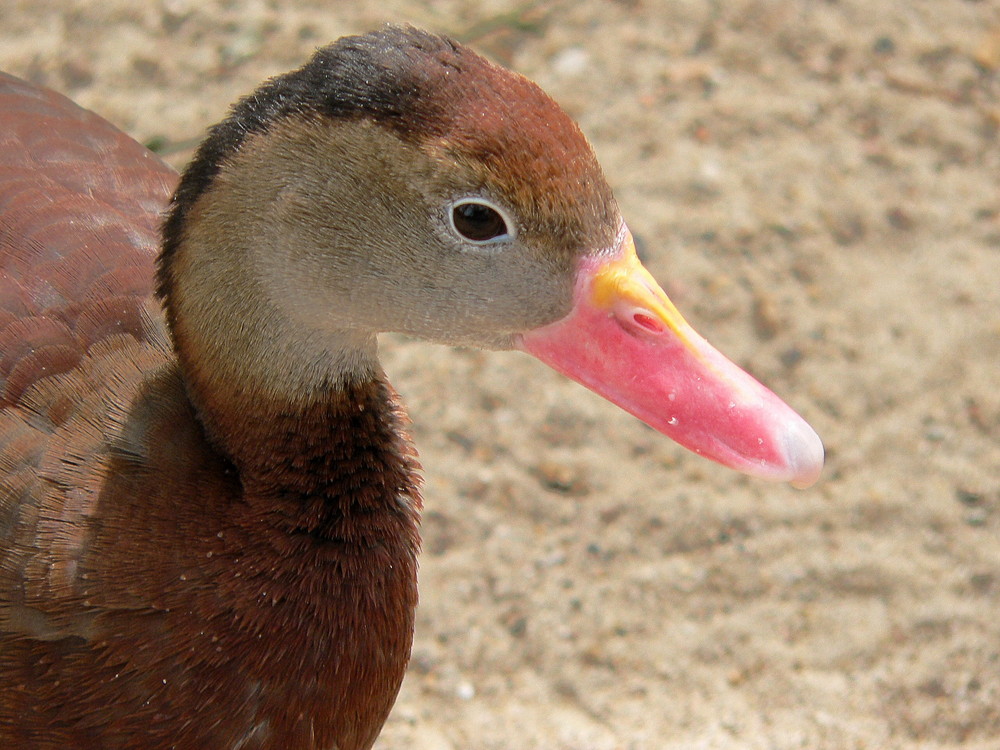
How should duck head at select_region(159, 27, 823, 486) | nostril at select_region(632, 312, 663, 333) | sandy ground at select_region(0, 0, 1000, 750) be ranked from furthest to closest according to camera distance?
sandy ground at select_region(0, 0, 1000, 750)
nostril at select_region(632, 312, 663, 333)
duck head at select_region(159, 27, 823, 486)

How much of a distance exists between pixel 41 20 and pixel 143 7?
335 millimetres

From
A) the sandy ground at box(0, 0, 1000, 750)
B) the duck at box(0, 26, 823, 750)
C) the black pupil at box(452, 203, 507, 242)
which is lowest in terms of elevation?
the sandy ground at box(0, 0, 1000, 750)

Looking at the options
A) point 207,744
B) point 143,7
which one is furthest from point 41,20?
point 207,744

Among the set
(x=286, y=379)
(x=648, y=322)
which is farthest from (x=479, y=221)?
(x=286, y=379)

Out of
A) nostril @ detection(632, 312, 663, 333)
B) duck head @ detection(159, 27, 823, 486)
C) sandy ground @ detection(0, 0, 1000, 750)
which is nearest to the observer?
duck head @ detection(159, 27, 823, 486)

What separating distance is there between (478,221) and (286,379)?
408 millimetres

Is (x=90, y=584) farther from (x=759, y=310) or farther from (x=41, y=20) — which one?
(x=41, y=20)

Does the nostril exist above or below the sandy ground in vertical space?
above

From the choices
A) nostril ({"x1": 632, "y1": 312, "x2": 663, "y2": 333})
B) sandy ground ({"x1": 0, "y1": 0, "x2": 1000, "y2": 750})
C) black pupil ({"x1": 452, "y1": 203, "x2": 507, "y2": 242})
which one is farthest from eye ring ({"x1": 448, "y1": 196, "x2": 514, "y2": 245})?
sandy ground ({"x1": 0, "y1": 0, "x2": 1000, "y2": 750})

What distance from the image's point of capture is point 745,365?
3242mm

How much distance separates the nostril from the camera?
179 centimetres

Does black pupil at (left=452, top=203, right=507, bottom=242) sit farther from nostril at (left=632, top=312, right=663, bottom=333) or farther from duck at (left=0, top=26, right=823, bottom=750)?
nostril at (left=632, top=312, right=663, bottom=333)

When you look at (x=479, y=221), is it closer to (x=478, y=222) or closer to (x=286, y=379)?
(x=478, y=222)

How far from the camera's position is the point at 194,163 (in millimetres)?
1803
